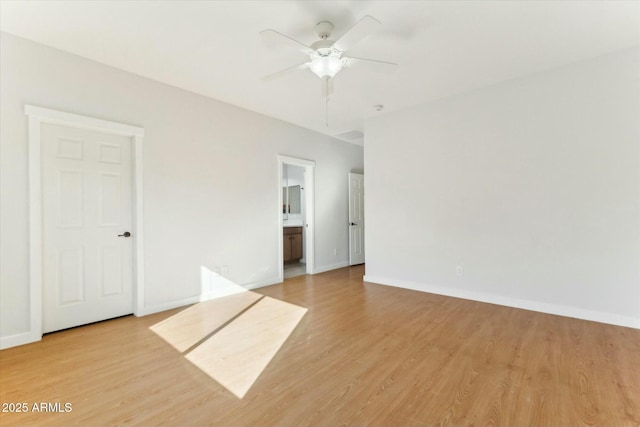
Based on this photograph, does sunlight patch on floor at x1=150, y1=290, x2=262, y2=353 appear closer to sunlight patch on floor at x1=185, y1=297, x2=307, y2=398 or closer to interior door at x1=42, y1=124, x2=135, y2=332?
sunlight patch on floor at x1=185, y1=297, x2=307, y2=398

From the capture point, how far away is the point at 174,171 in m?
3.60

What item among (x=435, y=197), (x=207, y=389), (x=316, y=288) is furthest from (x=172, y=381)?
(x=435, y=197)

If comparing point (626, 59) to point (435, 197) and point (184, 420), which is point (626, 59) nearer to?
point (435, 197)

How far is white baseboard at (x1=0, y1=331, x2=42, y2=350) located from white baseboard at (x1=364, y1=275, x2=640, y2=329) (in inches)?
165

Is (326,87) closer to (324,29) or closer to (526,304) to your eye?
(324,29)

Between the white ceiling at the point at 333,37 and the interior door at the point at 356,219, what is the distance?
9.30 ft

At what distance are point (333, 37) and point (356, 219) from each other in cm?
422

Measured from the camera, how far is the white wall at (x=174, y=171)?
8.41 feet

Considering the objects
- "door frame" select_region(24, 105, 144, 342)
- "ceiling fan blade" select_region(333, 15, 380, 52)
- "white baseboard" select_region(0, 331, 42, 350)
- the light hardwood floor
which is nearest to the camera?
the light hardwood floor

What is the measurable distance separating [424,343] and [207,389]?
5.95 ft

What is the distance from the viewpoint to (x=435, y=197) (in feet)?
13.6

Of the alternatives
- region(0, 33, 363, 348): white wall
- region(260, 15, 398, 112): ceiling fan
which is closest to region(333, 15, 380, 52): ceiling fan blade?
region(260, 15, 398, 112): ceiling fan

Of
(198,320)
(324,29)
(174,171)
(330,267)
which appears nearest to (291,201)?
(330,267)

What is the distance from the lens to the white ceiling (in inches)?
88.7
